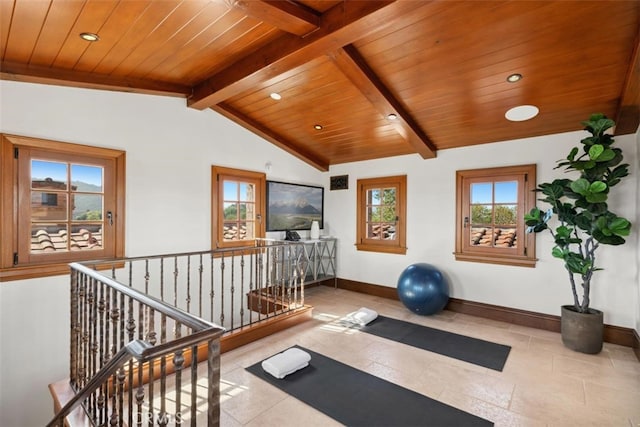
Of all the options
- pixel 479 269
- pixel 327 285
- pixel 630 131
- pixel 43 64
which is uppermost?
pixel 43 64

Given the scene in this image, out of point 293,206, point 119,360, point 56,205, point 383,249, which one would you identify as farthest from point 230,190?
point 119,360

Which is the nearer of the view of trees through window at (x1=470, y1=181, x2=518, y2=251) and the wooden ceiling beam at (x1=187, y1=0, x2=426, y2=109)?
the wooden ceiling beam at (x1=187, y1=0, x2=426, y2=109)

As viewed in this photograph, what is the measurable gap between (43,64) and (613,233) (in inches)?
227

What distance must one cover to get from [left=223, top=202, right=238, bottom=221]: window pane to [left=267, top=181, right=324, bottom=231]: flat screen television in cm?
64

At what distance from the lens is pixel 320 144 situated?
5.31m

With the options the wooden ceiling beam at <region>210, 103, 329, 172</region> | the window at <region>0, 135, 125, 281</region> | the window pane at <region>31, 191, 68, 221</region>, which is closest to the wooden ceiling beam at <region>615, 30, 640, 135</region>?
the wooden ceiling beam at <region>210, 103, 329, 172</region>

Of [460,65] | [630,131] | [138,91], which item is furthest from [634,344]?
[138,91]

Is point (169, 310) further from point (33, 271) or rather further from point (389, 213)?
point (389, 213)

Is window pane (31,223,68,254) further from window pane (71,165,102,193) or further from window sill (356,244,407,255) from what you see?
window sill (356,244,407,255)

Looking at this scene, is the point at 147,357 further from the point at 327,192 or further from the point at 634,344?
the point at 327,192

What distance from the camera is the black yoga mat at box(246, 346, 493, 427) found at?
2236 millimetres

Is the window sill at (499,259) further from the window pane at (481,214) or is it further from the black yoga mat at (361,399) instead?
the black yoga mat at (361,399)

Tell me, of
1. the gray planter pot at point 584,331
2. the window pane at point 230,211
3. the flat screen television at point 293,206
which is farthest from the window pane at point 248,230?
the gray planter pot at point 584,331

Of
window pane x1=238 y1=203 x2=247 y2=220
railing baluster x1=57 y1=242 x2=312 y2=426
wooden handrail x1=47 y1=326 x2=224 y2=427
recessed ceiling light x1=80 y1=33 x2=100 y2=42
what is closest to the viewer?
wooden handrail x1=47 y1=326 x2=224 y2=427
